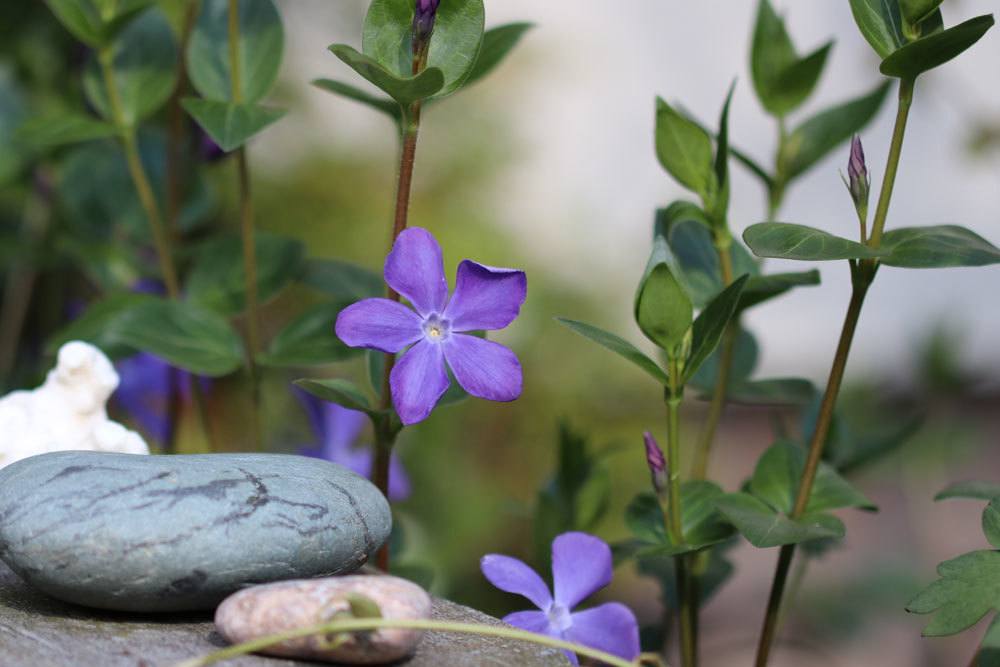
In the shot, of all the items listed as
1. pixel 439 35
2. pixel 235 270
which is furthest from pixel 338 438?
pixel 439 35

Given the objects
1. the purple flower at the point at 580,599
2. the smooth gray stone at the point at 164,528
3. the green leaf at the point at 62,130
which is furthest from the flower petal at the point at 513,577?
the green leaf at the point at 62,130

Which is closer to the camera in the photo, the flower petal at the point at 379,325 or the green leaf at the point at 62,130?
the flower petal at the point at 379,325

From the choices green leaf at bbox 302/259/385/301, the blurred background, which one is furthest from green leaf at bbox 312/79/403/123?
the blurred background

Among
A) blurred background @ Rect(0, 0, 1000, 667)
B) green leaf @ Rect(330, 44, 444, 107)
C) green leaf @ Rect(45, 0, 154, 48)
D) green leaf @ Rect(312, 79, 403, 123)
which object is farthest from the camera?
blurred background @ Rect(0, 0, 1000, 667)

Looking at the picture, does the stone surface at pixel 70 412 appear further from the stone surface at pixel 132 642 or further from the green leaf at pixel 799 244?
the green leaf at pixel 799 244

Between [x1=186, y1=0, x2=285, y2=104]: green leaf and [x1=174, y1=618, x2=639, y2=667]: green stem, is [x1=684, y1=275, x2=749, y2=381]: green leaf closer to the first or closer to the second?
[x1=174, y1=618, x2=639, y2=667]: green stem

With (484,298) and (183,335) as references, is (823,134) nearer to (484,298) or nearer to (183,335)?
(484,298)
